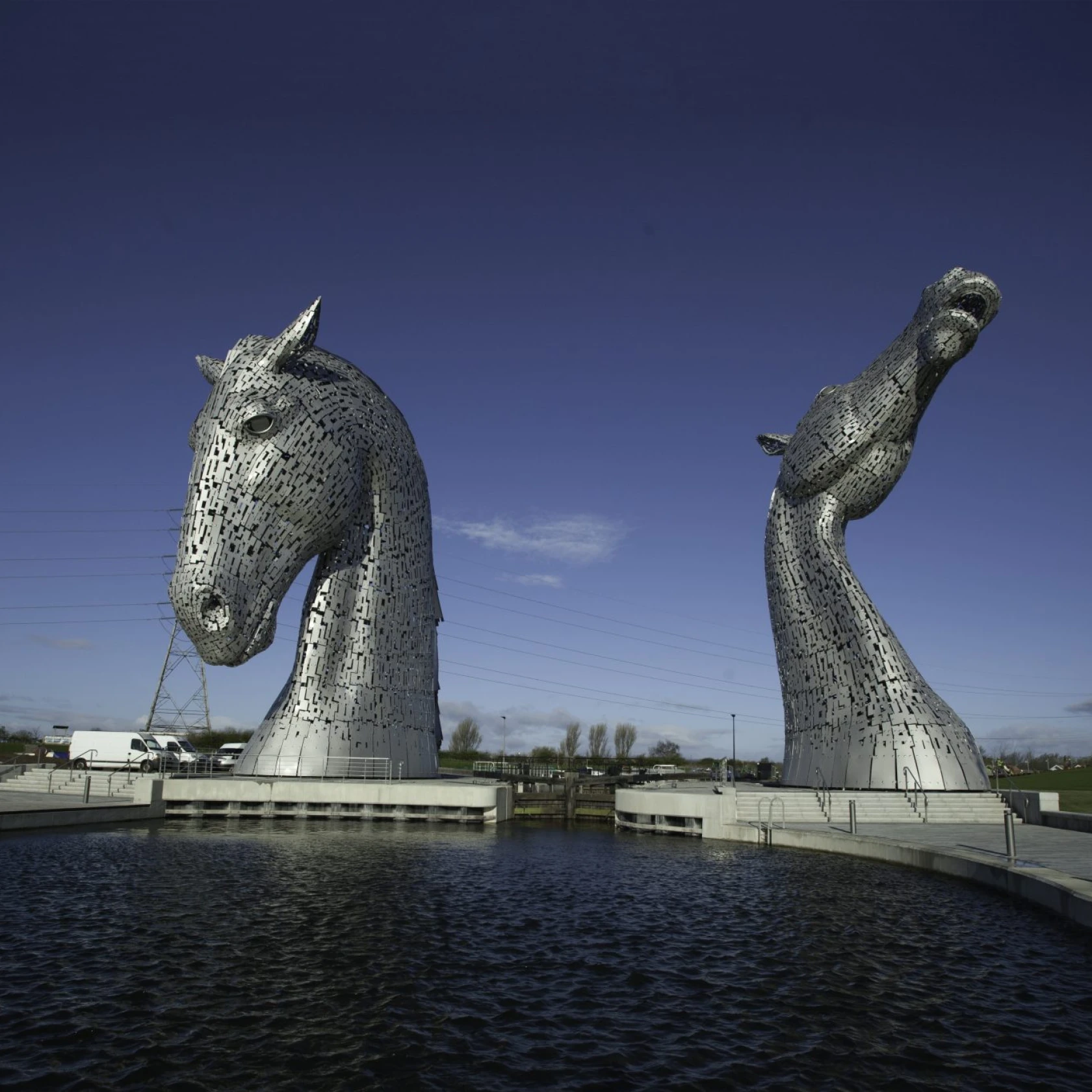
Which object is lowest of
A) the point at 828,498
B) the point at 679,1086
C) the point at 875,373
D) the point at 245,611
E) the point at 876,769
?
the point at 679,1086

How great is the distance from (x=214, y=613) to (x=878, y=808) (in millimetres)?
13433

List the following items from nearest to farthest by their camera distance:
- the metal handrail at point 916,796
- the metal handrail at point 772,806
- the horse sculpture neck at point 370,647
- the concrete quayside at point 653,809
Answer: the concrete quayside at point 653,809 < the metal handrail at point 916,796 < the metal handrail at point 772,806 < the horse sculpture neck at point 370,647

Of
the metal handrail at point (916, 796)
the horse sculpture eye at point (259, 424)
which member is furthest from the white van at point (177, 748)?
the metal handrail at point (916, 796)

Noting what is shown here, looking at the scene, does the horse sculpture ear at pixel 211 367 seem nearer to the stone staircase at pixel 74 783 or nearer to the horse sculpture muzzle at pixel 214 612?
the horse sculpture muzzle at pixel 214 612

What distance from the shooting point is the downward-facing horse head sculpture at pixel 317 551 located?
1739 cm

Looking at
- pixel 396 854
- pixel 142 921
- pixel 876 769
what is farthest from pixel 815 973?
pixel 876 769

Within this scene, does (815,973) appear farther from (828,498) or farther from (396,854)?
(828,498)

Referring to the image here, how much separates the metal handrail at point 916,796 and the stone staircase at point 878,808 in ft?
0.09

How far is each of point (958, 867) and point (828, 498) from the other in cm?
1081

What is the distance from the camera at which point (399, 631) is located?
69.4ft

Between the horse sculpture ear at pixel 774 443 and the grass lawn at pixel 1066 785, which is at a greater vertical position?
the horse sculpture ear at pixel 774 443

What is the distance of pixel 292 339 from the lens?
17984mm

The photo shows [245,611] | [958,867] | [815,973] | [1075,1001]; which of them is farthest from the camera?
[245,611]

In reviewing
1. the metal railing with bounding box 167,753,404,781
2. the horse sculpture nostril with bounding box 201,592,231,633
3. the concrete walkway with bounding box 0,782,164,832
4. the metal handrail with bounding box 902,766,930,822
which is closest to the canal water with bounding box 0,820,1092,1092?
the concrete walkway with bounding box 0,782,164,832
